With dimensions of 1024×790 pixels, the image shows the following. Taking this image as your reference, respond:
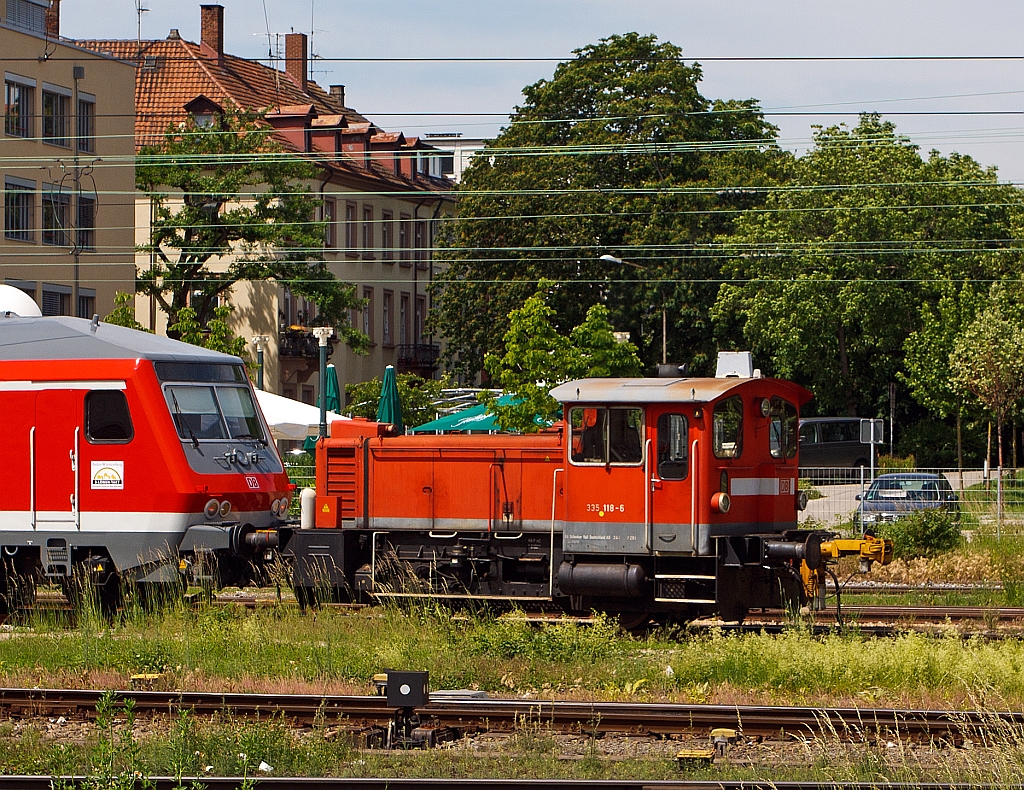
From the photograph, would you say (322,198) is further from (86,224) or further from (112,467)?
(112,467)

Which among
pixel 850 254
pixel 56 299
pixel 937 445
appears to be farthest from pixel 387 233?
pixel 937 445

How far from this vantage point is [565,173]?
4891cm

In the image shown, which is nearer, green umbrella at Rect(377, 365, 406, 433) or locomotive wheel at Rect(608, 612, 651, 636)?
locomotive wheel at Rect(608, 612, 651, 636)

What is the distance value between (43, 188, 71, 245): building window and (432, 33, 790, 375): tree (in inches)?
Result: 559

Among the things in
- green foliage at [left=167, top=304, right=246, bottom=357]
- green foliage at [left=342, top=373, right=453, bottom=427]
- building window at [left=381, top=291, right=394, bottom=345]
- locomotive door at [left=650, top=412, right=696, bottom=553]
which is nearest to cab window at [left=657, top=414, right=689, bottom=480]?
locomotive door at [left=650, top=412, right=696, bottom=553]

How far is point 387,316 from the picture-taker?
2384 inches

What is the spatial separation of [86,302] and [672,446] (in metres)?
34.7

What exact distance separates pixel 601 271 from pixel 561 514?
34.4 meters

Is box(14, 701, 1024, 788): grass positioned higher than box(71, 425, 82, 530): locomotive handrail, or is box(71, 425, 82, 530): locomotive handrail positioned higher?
box(71, 425, 82, 530): locomotive handrail

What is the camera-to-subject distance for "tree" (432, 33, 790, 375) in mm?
47594

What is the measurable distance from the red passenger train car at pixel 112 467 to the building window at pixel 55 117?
2922 cm

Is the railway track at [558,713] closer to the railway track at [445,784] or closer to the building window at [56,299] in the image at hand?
the railway track at [445,784]

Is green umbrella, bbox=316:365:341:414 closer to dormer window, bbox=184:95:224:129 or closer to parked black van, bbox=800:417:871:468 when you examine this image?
parked black van, bbox=800:417:871:468

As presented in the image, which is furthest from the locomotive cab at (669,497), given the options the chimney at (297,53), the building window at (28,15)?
the chimney at (297,53)
